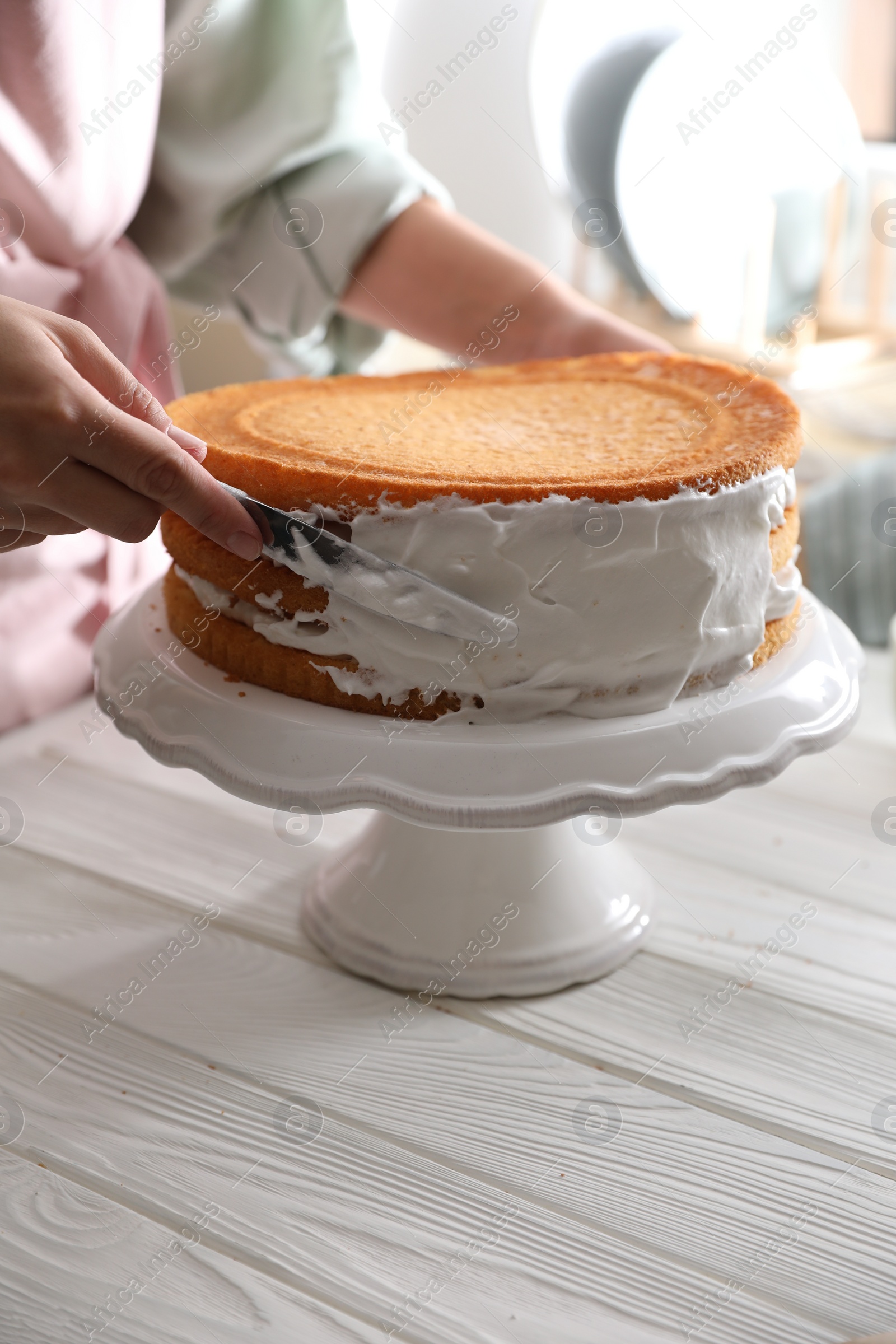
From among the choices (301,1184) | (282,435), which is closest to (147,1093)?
(301,1184)

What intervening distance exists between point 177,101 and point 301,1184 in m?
0.86

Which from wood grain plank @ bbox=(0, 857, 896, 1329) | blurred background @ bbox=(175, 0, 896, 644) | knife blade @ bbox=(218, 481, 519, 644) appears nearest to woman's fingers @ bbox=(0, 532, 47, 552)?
knife blade @ bbox=(218, 481, 519, 644)

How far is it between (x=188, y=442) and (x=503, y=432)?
0.21m

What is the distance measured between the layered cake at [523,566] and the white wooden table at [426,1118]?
0.21 meters

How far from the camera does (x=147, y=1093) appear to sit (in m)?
0.60

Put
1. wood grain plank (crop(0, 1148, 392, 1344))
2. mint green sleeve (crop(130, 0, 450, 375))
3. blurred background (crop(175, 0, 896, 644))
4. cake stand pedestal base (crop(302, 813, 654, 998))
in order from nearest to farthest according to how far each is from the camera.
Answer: wood grain plank (crop(0, 1148, 392, 1344)) < cake stand pedestal base (crop(302, 813, 654, 998)) < mint green sleeve (crop(130, 0, 450, 375)) < blurred background (crop(175, 0, 896, 644))

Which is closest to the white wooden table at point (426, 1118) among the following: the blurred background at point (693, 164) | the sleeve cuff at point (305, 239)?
the sleeve cuff at point (305, 239)

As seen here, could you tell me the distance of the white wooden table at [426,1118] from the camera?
1.60ft

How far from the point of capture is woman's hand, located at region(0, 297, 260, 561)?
0.48 m

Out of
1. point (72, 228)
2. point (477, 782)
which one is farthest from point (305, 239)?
point (477, 782)

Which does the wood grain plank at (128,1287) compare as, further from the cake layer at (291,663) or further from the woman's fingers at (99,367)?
the woman's fingers at (99,367)

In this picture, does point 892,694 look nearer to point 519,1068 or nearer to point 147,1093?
point 519,1068

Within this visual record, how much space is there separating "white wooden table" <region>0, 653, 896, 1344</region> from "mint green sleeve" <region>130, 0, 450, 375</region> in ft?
1.74

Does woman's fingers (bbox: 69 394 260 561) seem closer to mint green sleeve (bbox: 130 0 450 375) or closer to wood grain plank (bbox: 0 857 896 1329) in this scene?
wood grain plank (bbox: 0 857 896 1329)
